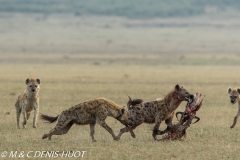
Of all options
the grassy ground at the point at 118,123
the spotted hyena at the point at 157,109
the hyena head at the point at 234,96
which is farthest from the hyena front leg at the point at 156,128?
the hyena head at the point at 234,96

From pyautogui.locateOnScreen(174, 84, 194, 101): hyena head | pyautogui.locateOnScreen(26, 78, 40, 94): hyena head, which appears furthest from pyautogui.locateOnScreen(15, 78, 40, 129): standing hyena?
pyautogui.locateOnScreen(174, 84, 194, 101): hyena head

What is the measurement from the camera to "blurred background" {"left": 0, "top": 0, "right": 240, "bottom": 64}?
200 feet

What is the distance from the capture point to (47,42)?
224 ft

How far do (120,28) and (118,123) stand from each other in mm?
74572

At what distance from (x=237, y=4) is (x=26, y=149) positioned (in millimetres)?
104623

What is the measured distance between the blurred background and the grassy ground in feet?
54.5

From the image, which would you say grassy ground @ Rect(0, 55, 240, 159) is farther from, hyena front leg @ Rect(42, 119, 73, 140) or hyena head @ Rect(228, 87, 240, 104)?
hyena head @ Rect(228, 87, 240, 104)

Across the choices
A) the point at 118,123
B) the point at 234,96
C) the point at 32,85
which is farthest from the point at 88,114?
the point at 234,96

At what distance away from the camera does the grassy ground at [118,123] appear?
1073 cm

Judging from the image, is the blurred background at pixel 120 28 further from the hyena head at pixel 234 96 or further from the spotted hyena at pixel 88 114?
the spotted hyena at pixel 88 114

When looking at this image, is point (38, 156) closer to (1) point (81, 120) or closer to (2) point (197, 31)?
(1) point (81, 120)

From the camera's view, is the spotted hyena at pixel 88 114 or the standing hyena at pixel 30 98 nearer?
the spotted hyena at pixel 88 114

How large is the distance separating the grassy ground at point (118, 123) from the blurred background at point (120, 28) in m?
16.6

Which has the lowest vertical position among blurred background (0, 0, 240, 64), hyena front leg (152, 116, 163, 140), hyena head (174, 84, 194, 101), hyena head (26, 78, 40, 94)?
hyena front leg (152, 116, 163, 140)
